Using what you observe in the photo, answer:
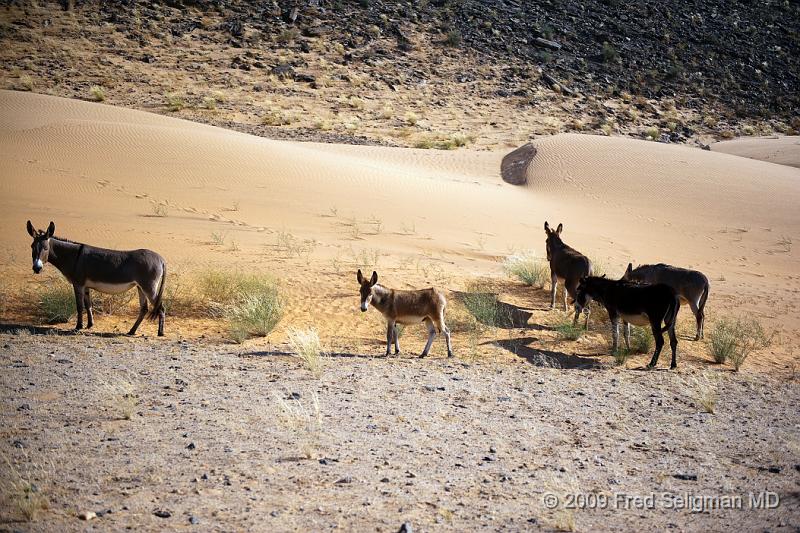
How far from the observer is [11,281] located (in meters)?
15.0

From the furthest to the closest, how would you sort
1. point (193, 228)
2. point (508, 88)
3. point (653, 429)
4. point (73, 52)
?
point (508, 88)
point (73, 52)
point (193, 228)
point (653, 429)

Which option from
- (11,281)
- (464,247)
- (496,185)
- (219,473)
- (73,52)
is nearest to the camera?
(219,473)

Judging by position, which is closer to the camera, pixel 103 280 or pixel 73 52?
pixel 103 280

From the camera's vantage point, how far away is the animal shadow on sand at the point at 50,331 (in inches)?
493

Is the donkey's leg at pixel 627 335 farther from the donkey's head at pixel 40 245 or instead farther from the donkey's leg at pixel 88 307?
the donkey's head at pixel 40 245

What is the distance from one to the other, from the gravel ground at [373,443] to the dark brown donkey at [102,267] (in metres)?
0.96

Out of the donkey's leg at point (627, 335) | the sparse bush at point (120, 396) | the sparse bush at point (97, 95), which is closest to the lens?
the sparse bush at point (120, 396)

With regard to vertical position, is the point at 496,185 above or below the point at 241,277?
above

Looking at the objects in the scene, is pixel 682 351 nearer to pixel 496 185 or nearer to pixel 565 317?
pixel 565 317

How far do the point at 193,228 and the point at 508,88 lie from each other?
1428 inches

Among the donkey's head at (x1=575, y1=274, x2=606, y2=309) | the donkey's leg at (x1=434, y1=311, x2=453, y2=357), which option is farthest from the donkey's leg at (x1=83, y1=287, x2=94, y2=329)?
the donkey's head at (x1=575, y1=274, x2=606, y2=309)

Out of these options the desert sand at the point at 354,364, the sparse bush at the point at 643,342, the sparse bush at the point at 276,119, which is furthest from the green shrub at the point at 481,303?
the sparse bush at the point at 276,119

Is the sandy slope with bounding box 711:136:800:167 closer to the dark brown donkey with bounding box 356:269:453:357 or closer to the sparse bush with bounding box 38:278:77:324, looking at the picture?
the dark brown donkey with bounding box 356:269:453:357

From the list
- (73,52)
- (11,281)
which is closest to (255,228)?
(11,281)
